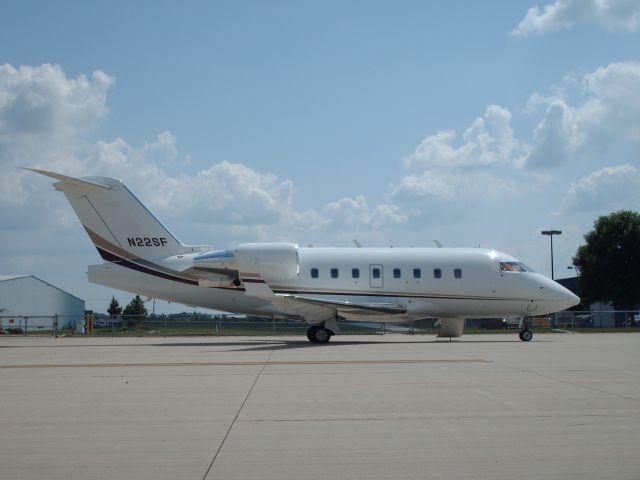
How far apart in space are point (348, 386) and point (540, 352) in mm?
9805

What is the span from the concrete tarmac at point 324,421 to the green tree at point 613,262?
5336 centimetres

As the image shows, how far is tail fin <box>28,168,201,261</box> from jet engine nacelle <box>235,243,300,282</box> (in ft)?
8.71

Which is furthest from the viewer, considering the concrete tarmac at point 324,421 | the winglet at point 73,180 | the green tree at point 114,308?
the green tree at point 114,308

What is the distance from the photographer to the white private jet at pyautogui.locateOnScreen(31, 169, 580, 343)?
1085 inches

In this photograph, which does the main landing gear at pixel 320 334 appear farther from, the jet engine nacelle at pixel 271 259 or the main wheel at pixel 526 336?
the main wheel at pixel 526 336

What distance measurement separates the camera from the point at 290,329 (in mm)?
38031

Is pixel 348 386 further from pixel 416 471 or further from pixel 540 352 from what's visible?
pixel 540 352

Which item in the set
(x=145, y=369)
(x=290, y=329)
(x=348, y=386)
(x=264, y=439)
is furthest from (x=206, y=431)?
(x=290, y=329)

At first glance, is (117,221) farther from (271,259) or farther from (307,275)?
(307,275)

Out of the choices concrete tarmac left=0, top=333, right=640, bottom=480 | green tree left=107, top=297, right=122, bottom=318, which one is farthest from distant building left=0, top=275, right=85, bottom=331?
concrete tarmac left=0, top=333, right=640, bottom=480

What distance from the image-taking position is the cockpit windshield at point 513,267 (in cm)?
2936

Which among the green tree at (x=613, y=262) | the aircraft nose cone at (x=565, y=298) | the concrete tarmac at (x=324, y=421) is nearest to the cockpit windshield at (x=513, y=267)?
the aircraft nose cone at (x=565, y=298)

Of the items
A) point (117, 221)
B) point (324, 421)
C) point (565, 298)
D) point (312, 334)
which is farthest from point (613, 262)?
point (324, 421)

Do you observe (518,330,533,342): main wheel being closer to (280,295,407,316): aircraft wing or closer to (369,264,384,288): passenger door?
(280,295,407,316): aircraft wing
